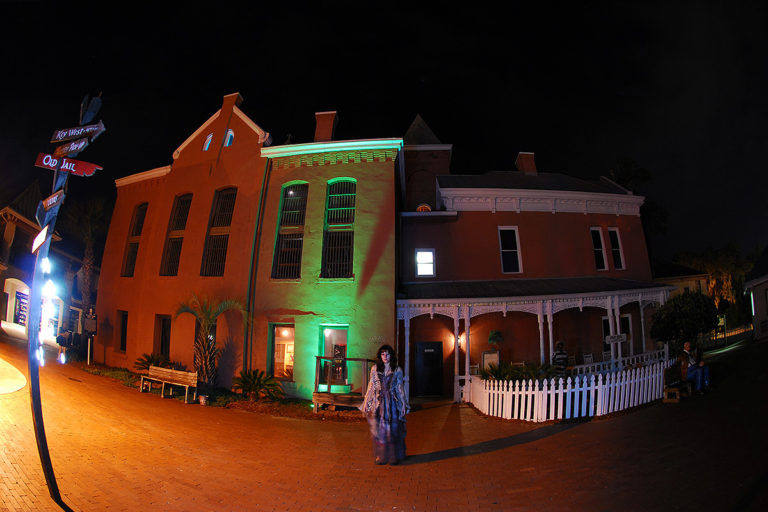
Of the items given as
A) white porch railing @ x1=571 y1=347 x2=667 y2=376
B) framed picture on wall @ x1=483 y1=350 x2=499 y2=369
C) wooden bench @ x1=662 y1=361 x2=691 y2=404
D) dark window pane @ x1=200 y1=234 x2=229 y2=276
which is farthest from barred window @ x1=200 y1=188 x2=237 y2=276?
wooden bench @ x1=662 y1=361 x2=691 y2=404

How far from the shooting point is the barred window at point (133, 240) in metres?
15.4

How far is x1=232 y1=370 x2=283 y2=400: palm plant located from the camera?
1084 centimetres

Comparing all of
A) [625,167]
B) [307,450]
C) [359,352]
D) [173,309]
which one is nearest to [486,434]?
[307,450]

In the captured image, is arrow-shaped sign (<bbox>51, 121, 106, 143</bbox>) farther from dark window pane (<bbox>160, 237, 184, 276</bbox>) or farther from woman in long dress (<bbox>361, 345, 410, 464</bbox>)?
dark window pane (<bbox>160, 237, 184, 276</bbox>)

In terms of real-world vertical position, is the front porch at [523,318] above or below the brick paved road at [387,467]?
above

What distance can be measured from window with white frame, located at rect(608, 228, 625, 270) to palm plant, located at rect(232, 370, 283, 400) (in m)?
15.9

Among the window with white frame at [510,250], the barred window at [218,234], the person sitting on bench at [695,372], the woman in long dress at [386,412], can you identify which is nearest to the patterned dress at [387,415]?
the woman in long dress at [386,412]

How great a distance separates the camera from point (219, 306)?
11.7m

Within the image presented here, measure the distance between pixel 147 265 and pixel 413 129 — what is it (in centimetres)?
1512

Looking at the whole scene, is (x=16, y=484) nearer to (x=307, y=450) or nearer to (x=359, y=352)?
(x=307, y=450)

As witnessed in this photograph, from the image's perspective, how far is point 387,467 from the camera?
5.86 meters

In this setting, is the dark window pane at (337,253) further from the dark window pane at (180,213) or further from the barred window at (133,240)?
the barred window at (133,240)

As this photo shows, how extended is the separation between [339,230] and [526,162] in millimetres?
12090

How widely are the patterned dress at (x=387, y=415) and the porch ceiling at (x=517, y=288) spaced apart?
19.5 feet
